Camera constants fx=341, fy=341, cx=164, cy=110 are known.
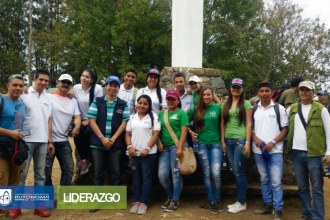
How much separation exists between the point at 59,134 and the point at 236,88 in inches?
100

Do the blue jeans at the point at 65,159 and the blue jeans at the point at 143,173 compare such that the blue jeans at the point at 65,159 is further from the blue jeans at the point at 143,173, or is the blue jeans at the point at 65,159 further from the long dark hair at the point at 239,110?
the long dark hair at the point at 239,110

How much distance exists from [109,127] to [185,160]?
1132 mm

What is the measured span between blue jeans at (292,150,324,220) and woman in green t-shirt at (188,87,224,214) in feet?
3.35

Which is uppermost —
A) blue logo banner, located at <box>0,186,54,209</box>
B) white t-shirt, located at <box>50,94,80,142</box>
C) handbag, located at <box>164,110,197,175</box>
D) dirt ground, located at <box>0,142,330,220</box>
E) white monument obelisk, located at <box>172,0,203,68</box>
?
white monument obelisk, located at <box>172,0,203,68</box>

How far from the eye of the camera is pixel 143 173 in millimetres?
4633

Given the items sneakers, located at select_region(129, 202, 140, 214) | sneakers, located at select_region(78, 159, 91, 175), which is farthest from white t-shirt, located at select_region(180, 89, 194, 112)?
sneakers, located at select_region(78, 159, 91, 175)

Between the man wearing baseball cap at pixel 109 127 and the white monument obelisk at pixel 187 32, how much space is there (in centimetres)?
320

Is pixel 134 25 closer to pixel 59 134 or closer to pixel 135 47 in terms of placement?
pixel 135 47

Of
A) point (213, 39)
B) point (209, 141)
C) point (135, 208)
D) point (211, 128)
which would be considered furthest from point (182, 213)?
point (213, 39)

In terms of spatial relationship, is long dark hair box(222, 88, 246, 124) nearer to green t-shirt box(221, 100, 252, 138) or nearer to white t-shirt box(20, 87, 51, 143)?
green t-shirt box(221, 100, 252, 138)

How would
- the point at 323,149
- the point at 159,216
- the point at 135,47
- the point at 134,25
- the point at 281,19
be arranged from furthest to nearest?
the point at 135,47 → the point at 134,25 → the point at 281,19 → the point at 159,216 → the point at 323,149

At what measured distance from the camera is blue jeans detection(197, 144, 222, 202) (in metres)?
4.66

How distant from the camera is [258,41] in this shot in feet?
61.5

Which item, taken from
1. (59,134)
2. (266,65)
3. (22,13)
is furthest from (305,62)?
(22,13)
